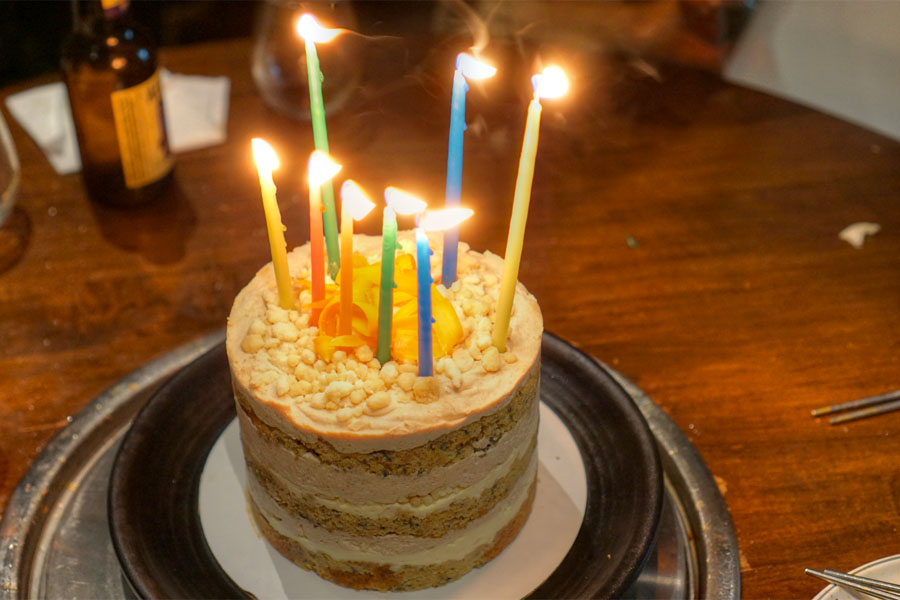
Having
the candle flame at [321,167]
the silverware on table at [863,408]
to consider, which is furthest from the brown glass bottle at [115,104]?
the silverware on table at [863,408]

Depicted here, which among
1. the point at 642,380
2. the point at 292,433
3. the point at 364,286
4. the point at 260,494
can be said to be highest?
the point at 364,286

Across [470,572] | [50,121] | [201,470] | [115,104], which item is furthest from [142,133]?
[470,572]

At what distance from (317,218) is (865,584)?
37.7 inches

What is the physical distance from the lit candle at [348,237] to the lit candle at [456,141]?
15 centimetres

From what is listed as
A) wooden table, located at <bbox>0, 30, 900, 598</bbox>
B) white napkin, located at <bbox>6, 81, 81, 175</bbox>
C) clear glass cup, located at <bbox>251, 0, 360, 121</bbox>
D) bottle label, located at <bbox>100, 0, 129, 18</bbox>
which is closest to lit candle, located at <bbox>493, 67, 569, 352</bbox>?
wooden table, located at <bbox>0, 30, 900, 598</bbox>

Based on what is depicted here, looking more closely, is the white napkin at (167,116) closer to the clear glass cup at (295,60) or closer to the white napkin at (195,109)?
the white napkin at (195,109)

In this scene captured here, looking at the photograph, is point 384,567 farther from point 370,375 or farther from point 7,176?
point 7,176

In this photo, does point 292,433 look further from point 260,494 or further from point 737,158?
point 737,158

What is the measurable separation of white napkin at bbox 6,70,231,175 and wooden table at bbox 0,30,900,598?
1.6 inches

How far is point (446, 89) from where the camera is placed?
2.60 meters

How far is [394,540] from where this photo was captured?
136 cm

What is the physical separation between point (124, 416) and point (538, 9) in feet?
7.20

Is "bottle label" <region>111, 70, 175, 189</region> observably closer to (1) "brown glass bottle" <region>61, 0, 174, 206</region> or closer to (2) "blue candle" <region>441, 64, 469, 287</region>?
(1) "brown glass bottle" <region>61, 0, 174, 206</region>

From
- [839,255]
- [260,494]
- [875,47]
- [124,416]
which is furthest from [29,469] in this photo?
[875,47]
